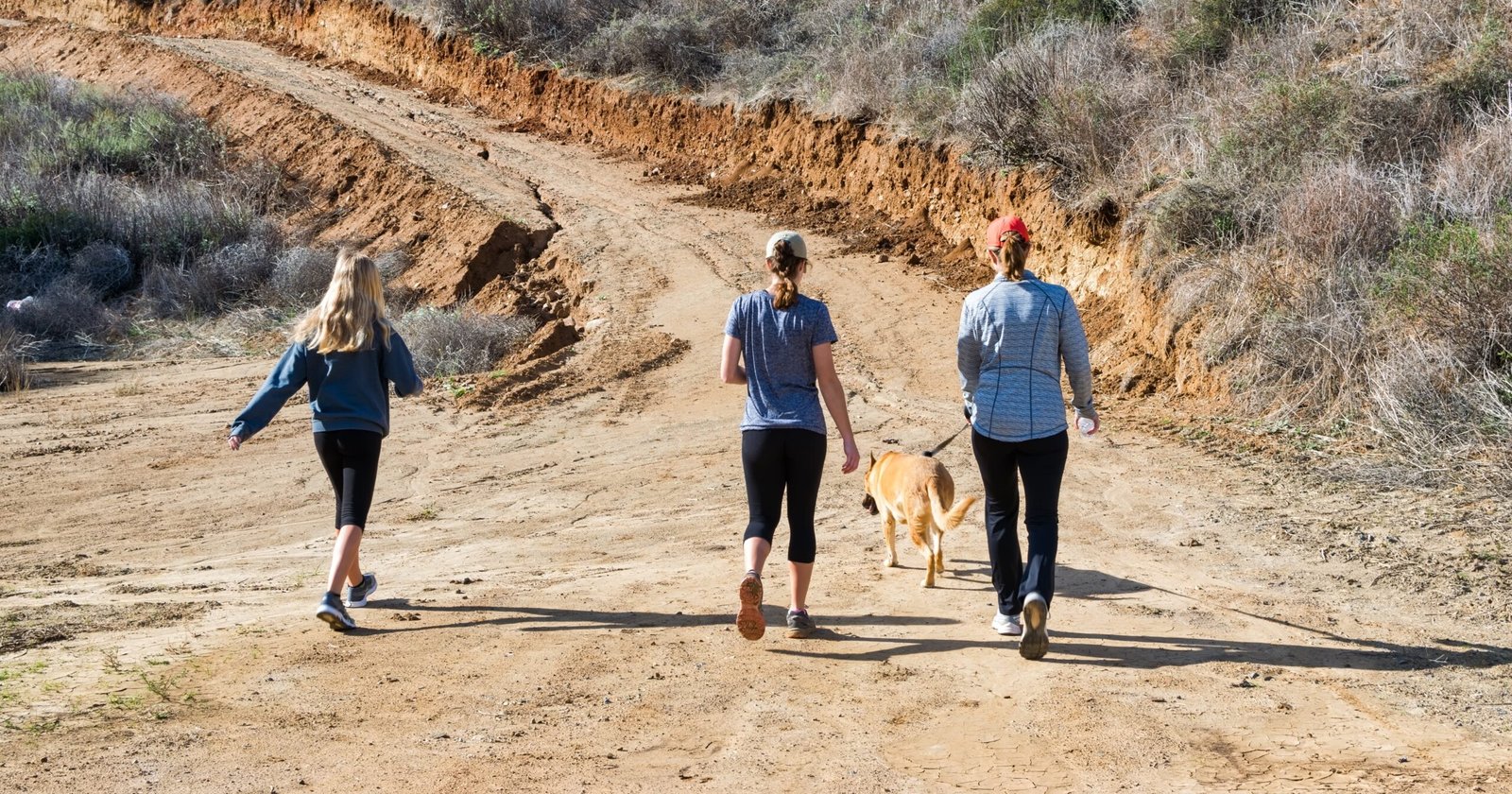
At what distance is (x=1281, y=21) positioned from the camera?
14406 millimetres

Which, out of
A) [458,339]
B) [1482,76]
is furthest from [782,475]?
[1482,76]

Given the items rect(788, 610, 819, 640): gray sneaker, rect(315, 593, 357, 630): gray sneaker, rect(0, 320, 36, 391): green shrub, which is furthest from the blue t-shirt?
rect(0, 320, 36, 391): green shrub

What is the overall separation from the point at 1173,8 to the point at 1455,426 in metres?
8.79

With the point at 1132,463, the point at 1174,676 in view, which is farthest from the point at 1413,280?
the point at 1174,676

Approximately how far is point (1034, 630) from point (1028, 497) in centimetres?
52

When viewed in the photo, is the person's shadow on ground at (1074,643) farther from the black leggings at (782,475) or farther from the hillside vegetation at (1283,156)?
the hillside vegetation at (1283,156)

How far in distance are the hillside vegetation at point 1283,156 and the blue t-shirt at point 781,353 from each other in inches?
182

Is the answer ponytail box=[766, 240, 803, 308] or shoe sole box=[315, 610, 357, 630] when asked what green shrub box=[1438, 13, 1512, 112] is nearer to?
ponytail box=[766, 240, 803, 308]

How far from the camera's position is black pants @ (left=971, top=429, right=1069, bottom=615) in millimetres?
5207

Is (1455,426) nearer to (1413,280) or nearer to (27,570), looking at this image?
(1413,280)

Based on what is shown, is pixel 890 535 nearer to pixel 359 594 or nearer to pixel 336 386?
pixel 359 594

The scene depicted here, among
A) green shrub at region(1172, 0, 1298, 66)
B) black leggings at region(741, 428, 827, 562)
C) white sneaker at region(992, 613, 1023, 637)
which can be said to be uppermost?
green shrub at region(1172, 0, 1298, 66)

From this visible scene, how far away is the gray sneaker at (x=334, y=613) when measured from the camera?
581cm

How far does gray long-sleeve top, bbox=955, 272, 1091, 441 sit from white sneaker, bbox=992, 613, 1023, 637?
90 cm
